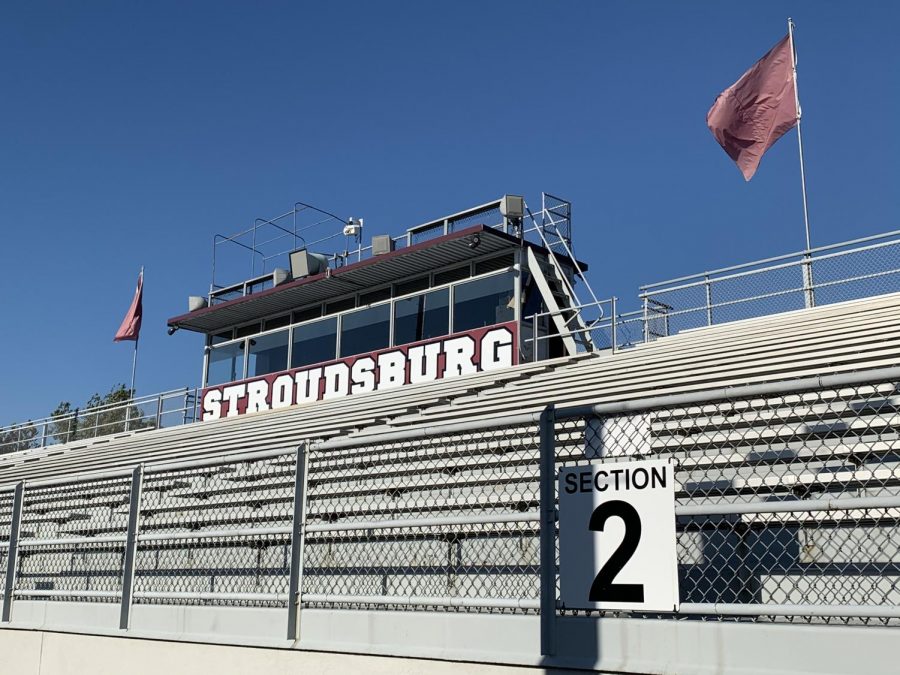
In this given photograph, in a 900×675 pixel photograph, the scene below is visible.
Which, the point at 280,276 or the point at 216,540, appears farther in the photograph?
the point at 280,276

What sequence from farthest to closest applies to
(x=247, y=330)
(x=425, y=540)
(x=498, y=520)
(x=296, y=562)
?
(x=247, y=330) → (x=296, y=562) → (x=425, y=540) → (x=498, y=520)

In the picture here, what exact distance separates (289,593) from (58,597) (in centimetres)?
295

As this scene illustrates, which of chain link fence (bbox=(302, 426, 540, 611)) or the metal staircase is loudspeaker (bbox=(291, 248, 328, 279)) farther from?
chain link fence (bbox=(302, 426, 540, 611))

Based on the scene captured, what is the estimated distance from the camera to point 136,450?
16.0 meters

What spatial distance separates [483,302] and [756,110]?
5.26 metres

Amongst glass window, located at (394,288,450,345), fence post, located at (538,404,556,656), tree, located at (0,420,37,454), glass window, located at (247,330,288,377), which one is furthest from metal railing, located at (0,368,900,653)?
tree, located at (0,420,37,454)

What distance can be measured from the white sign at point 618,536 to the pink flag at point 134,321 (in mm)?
21388

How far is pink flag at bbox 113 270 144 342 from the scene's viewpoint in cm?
2375

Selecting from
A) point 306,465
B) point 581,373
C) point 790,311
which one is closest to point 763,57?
point 790,311

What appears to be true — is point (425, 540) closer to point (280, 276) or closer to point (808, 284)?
point (808, 284)

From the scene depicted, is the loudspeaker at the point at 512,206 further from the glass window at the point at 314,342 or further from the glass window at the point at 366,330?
the glass window at the point at 314,342

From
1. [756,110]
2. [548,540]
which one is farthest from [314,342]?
[548,540]

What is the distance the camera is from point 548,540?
13.1ft

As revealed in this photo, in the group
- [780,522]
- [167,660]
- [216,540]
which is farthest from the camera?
[216,540]
